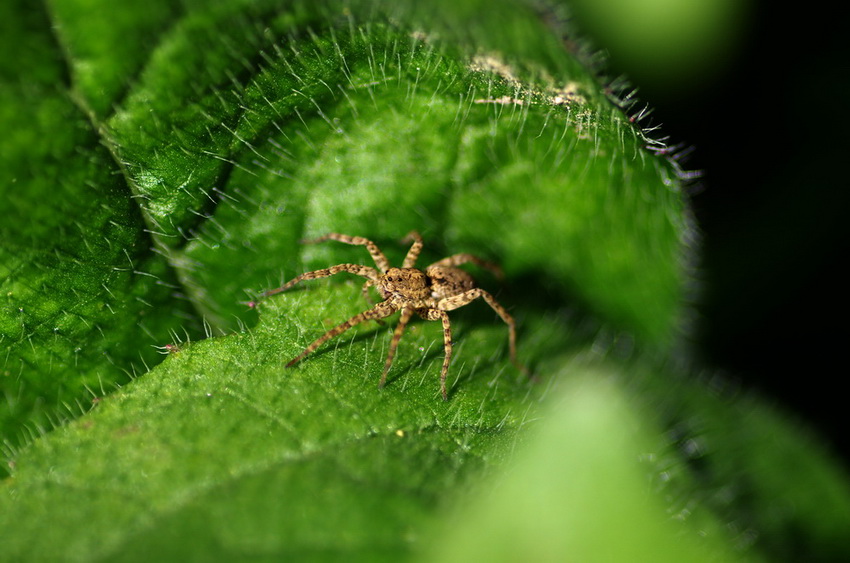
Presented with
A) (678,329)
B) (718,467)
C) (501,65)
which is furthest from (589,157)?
(718,467)

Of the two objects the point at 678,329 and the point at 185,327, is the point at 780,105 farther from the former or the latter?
the point at 185,327

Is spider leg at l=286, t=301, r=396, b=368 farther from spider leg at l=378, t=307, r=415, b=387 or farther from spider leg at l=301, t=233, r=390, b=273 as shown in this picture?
spider leg at l=301, t=233, r=390, b=273

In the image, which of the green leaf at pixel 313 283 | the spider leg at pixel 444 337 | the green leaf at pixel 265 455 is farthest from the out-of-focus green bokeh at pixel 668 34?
the green leaf at pixel 265 455

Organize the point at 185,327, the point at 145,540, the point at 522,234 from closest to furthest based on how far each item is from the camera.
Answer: the point at 145,540 < the point at 185,327 < the point at 522,234

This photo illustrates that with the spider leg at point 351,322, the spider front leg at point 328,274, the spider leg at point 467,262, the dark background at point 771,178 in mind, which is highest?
the dark background at point 771,178

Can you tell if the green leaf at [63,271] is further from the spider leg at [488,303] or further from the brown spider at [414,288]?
the spider leg at [488,303]

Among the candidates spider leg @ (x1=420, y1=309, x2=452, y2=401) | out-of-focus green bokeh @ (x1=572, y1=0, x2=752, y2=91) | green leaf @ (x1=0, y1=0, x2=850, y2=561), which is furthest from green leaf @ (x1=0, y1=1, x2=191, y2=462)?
out-of-focus green bokeh @ (x1=572, y1=0, x2=752, y2=91)
